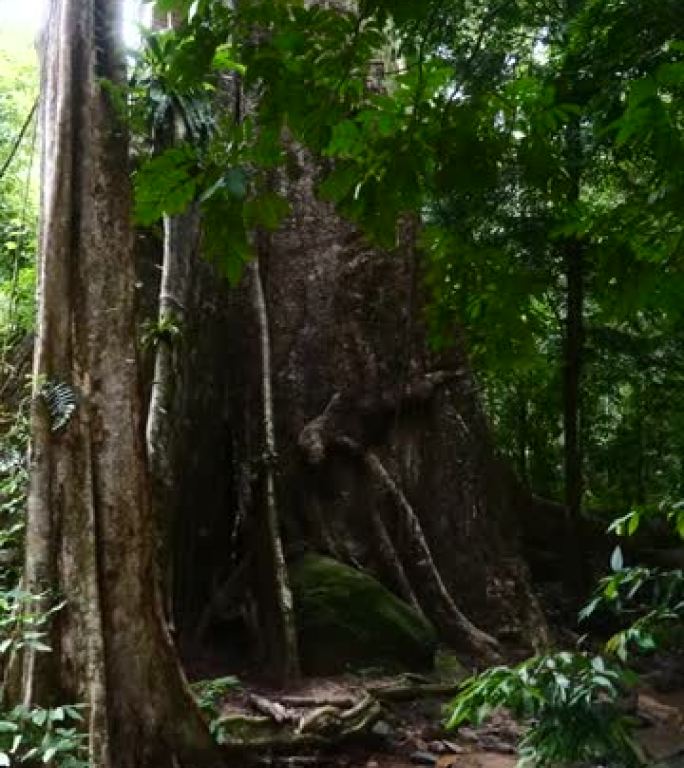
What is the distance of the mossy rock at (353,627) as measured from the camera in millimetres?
5809

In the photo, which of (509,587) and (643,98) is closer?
(643,98)

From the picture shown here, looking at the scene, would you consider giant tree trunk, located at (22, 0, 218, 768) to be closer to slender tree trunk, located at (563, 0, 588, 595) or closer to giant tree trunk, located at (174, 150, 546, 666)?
giant tree trunk, located at (174, 150, 546, 666)

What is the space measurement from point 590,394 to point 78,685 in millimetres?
6571

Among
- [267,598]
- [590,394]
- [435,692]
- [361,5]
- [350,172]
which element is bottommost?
[435,692]

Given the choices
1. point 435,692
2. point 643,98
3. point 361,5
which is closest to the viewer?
point 361,5

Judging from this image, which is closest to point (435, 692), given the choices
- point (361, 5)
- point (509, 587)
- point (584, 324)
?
point (509, 587)

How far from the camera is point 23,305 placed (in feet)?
21.5

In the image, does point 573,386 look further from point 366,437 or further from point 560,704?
point 560,704

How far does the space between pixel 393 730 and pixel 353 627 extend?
0.92 metres

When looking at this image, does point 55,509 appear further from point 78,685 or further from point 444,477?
point 444,477

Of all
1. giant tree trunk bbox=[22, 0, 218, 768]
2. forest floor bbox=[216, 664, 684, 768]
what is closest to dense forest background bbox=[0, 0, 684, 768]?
giant tree trunk bbox=[22, 0, 218, 768]

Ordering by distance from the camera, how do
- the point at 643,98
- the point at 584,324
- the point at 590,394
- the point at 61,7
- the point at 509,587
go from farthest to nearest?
the point at 590,394, the point at 584,324, the point at 509,587, the point at 61,7, the point at 643,98

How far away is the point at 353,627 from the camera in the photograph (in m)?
5.88

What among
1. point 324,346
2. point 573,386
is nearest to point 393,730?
point 324,346
